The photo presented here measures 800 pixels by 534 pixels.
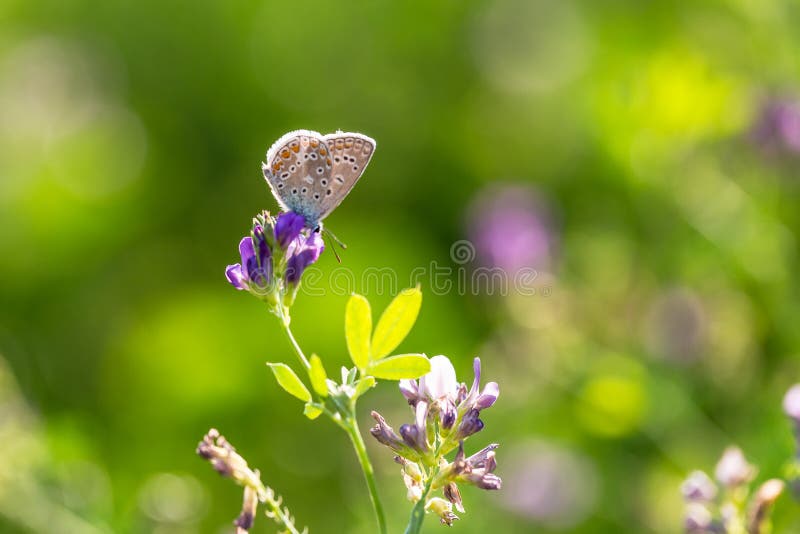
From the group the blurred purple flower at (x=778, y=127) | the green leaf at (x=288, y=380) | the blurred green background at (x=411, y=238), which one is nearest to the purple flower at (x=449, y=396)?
the green leaf at (x=288, y=380)

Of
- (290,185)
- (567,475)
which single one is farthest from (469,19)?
(290,185)

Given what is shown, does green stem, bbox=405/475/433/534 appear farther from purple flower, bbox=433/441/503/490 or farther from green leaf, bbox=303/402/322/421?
green leaf, bbox=303/402/322/421

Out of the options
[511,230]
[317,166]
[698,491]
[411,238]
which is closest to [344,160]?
[317,166]

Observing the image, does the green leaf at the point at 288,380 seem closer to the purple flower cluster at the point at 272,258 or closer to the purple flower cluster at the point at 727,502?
the purple flower cluster at the point at 272,258

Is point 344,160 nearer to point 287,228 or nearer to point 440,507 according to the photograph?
point 287,228

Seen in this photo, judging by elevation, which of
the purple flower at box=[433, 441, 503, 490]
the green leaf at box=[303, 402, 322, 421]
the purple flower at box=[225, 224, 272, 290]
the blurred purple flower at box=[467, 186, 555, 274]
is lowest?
the green leaf at box=[303, 402, 322, 421]

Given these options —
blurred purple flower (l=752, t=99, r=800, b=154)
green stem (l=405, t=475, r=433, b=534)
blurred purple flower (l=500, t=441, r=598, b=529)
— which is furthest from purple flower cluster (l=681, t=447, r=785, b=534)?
blurred purple flower (l=752, t=99, r=800, b=154)
